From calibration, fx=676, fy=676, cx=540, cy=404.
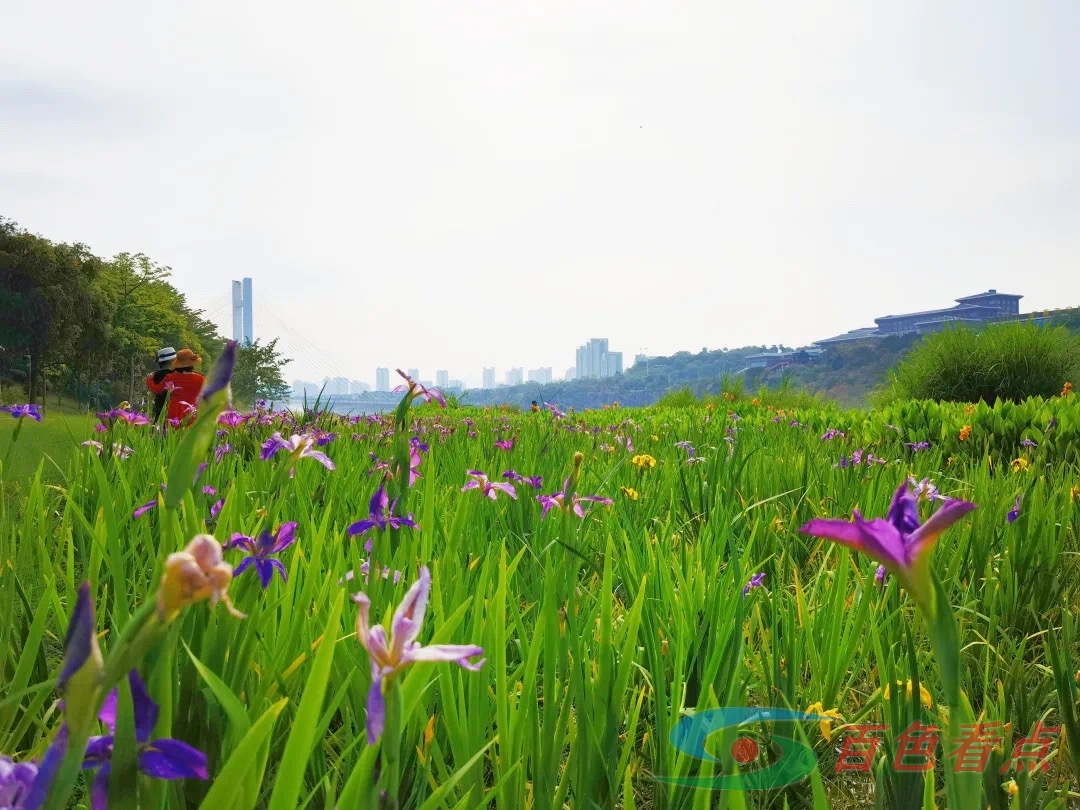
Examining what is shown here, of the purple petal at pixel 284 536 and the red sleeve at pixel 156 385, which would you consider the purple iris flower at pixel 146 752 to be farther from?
the red sleeve at pixel 156 385

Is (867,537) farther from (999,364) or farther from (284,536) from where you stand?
(999,364)

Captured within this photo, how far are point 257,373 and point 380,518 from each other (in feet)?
167

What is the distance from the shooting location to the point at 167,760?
2.05 feet

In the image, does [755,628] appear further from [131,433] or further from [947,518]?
[131,433]

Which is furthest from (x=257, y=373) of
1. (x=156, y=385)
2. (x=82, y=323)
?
(x=156, y=385)

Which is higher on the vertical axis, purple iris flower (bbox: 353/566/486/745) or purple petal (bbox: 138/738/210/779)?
purple iris flower (bbox: 353/566/486/745)

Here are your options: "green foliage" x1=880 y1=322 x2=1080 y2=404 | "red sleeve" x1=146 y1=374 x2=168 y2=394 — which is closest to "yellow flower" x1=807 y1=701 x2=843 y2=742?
"red sleeve" x1=146 y1=374 x2=168 y2=394

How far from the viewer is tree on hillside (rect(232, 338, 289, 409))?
45594mm

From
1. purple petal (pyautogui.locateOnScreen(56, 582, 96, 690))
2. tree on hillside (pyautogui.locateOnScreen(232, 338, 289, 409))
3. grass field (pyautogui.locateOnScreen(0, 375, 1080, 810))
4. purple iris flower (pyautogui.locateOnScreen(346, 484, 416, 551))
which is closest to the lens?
purple petal (pyautogui.locateOnScreen(56, 582, 96, 690))

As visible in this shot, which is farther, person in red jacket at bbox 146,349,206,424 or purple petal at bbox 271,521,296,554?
person in red jacket at bbox 146,349,206,424

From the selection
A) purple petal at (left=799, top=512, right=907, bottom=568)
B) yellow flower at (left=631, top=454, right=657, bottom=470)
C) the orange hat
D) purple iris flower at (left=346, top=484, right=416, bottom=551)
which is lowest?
yellow flower at (left=631, top=454, right=657, bottom=470)

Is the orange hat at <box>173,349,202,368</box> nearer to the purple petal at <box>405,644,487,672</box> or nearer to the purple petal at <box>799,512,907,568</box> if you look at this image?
the purple petal at <box>405,644,487,672</box>

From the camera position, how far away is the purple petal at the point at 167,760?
606 millimetres

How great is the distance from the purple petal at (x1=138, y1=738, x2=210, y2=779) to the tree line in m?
24.0
